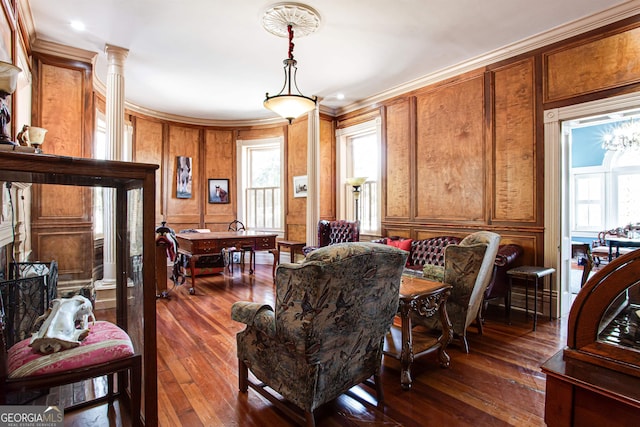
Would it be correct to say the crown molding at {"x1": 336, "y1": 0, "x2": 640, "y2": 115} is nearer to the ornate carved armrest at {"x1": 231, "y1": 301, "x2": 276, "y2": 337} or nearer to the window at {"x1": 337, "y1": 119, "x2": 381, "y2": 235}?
the window at {"x1": 337, "y1": 119, "x2": 381, "y2": 235}

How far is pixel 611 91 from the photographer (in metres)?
3.47

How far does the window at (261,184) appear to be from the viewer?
767cm

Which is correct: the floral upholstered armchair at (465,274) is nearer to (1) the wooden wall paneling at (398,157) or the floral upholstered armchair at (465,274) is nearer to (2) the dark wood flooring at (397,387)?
(2) the dark wood flooring at (397,387)

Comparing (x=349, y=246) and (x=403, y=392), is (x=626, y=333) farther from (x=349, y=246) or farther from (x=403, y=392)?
(x=403, y=392)

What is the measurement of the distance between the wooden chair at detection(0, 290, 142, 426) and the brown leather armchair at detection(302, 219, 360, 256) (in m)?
4.26

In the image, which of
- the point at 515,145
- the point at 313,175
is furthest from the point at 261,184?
the point at 515,145

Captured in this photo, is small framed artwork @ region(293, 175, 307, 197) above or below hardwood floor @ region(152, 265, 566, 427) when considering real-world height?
above

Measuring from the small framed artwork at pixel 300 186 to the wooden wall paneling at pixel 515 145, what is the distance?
363 centimetres

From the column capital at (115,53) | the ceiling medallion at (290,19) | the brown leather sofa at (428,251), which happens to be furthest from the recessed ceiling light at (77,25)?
the brown leather sofa at (428,251)

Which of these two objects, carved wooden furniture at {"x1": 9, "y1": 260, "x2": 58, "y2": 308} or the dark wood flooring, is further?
the dark wood flooring

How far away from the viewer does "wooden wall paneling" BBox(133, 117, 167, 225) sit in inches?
266

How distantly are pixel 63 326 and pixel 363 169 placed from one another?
5.65 metres

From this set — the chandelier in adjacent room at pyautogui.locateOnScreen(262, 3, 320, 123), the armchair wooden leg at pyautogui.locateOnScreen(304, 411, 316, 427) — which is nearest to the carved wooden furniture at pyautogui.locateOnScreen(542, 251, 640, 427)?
the armchair wooden leg at pyautogui.locateOnScreen(304, 411, 316, 427)

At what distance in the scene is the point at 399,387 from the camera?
7.78 feet
